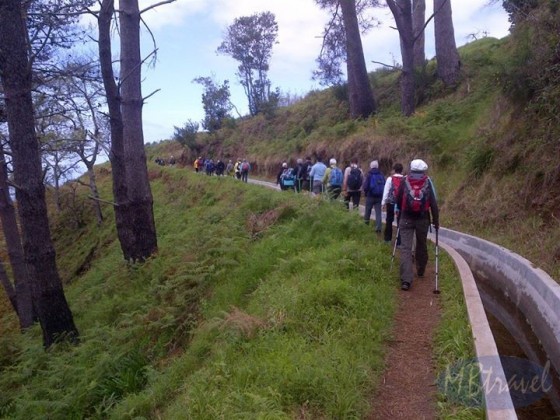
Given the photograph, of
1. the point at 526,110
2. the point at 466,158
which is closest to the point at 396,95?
the point at 466,158

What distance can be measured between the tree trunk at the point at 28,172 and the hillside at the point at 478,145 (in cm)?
751

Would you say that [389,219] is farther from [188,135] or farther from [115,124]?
[188,135]

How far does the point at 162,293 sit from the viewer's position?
27.6 ft

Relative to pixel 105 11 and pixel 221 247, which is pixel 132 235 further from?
pixel 105 11

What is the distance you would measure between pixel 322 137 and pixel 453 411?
20296mm

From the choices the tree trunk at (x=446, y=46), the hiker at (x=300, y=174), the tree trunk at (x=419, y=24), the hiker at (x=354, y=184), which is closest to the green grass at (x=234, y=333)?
the hiker at (x=354, y=184)

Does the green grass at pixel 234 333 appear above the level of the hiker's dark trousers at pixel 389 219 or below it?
below

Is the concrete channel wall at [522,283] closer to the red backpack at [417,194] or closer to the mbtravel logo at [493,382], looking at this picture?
the mbtravel logo at [493,382]

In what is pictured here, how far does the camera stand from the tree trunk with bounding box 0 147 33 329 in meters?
11.3

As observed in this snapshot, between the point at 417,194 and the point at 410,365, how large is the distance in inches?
120

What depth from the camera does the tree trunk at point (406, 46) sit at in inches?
744

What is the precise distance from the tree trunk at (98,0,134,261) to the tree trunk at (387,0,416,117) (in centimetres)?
1220

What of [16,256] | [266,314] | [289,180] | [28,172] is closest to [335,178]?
[289,180]

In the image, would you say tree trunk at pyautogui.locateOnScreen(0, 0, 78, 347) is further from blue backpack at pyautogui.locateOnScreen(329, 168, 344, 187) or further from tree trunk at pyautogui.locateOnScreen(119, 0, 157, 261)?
blue backpack at pyautogui.locateOnScreen(329, 168, 344, 187)
